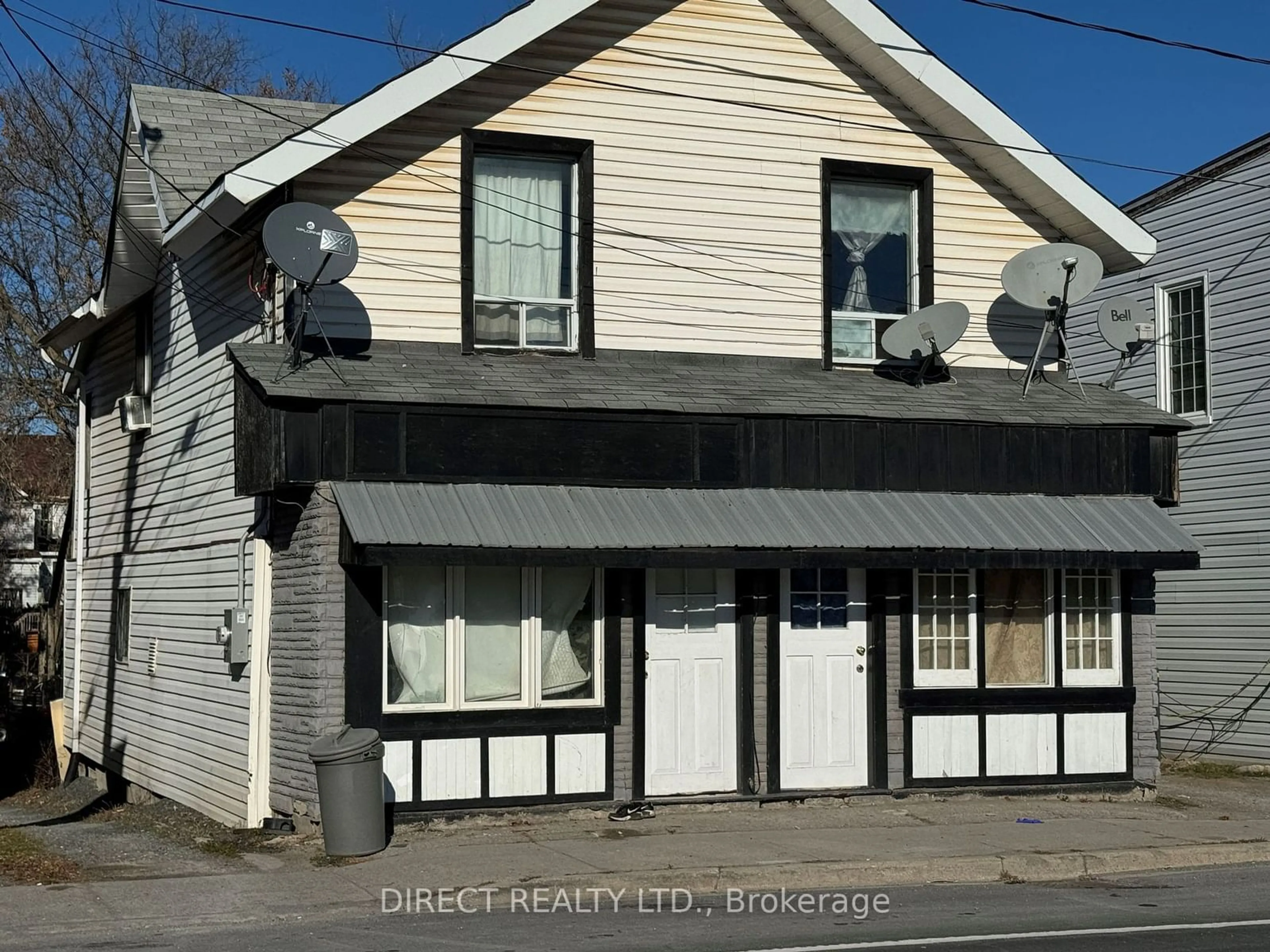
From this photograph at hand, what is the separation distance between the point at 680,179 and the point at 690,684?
15.4 ft

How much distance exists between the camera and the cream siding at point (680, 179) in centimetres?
1402

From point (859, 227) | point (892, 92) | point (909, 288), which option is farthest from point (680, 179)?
point (909, 288)

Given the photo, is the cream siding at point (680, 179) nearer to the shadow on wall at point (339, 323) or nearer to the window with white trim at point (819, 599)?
the shadow on wall at point (339, 323)

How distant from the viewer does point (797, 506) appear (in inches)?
552

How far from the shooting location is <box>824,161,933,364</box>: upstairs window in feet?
51.3

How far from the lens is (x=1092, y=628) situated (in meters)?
15.3

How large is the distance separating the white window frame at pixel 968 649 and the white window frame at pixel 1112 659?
2.92 ft

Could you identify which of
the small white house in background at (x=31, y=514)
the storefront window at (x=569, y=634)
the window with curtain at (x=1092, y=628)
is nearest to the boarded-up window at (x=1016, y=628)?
the window with curtain at (x=1092, y=628)

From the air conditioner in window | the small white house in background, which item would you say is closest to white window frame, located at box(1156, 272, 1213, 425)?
the air conditioner in window

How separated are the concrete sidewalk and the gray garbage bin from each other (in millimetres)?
223

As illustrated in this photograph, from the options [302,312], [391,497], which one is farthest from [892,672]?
[302,312]

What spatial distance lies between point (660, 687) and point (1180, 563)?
487 cm

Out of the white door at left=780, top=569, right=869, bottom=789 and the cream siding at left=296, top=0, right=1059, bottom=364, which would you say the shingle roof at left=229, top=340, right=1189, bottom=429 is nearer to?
the cream siding at left=296, top=0, right=1059, bottom=364

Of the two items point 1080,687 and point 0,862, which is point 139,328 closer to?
point 0,862
